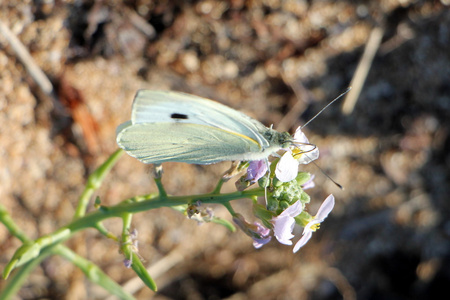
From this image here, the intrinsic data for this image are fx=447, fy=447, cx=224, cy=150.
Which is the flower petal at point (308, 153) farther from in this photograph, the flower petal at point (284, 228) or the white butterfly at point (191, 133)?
the flower petal at point (284, 228)

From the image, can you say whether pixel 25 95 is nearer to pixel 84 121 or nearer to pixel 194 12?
pixel 84 121

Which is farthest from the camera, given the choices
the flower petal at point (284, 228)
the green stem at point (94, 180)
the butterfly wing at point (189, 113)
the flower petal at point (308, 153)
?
the green stem at point (94, 180)

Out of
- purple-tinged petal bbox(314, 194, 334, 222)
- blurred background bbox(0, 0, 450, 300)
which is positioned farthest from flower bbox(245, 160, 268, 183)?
blurred background bbox(0, 0, 450, 300)

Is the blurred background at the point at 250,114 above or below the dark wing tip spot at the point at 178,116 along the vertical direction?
below

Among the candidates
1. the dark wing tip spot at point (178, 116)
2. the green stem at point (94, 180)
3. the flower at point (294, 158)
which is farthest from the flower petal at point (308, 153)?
the green stem at point (94, 180)

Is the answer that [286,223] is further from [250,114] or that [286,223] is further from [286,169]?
[250,114]

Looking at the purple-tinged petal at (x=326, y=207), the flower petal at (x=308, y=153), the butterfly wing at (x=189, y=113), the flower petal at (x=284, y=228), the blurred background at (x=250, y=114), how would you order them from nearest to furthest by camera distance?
the butterfly wing at (x=189, y=113) < the flower petal at (x=284, y=228) < the purple-tinged petal at (x=326, y=207) < the flower petal at (x=308, y=153) < the blurred background at (x=250, y=114)
